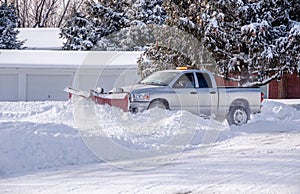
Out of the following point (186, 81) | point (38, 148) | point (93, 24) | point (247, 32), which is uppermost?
point (93, 24)

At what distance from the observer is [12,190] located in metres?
7.66

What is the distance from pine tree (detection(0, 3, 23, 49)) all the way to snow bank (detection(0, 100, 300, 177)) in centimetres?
2596

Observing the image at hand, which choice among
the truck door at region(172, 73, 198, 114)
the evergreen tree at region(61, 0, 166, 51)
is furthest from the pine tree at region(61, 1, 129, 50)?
the truck door at region(172, 73, 198, 114)

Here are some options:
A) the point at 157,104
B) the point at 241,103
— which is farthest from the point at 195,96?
the point at 241,103

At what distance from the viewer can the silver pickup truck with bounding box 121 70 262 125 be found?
50.1 ft

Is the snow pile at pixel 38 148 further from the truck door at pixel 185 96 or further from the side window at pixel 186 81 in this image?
the side window at pixel 186 81

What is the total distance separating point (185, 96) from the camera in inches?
623

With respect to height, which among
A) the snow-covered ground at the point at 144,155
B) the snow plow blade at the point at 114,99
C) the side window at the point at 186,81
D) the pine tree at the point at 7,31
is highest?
the pine tree at the point at 7,31

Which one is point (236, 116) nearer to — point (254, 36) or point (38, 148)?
point (254, 36)

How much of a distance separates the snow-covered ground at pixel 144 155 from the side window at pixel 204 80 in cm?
155

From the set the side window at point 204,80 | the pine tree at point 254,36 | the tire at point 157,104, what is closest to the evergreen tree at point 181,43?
the pine tree at point 254,36

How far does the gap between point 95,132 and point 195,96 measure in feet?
15.6

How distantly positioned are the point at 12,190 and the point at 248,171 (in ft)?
12.7

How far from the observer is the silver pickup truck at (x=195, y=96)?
50.1 feet
